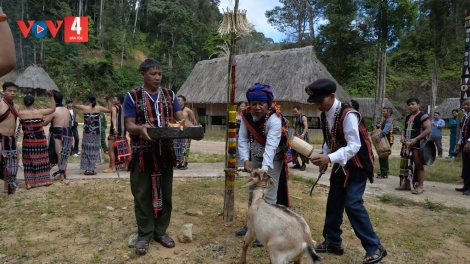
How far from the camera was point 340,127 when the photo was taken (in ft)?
11.0

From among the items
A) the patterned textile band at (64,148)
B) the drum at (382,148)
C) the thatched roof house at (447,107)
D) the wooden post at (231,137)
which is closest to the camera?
the wooden post at (231,137)

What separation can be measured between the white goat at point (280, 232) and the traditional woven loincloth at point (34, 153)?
481 centimetres

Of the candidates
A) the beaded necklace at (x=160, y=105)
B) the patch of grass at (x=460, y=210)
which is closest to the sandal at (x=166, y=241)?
the beaded necklace at (x=160, y=105)

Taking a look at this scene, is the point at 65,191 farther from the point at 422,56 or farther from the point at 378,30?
the point at 422,56

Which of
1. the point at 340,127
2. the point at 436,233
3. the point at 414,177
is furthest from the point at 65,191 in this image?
the point at 414,177

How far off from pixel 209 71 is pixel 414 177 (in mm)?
19398

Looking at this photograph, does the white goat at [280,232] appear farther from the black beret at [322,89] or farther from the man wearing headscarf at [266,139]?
the black beret at [322,89]

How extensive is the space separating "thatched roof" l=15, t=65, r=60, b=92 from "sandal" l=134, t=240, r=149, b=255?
103 ft

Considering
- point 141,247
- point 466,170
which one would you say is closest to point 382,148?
point 466,170

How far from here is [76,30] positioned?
3628cm

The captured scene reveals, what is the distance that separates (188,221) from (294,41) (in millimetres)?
27569

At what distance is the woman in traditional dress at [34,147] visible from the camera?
6.02 meters

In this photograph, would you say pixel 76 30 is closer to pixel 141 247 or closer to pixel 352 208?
pixel 141 247

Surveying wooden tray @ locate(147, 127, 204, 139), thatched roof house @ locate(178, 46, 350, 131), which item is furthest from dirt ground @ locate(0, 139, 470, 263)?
thatched roof house @ locate(178, 46, 350, 131)
